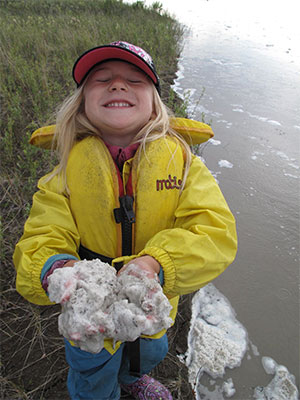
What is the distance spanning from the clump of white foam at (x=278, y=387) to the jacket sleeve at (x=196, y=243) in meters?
1.12

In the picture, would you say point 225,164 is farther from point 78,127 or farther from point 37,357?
point 37,357

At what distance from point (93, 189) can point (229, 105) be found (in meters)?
4.42

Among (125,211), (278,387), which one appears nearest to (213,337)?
(278,387)

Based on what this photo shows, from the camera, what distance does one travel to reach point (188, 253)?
1.29m

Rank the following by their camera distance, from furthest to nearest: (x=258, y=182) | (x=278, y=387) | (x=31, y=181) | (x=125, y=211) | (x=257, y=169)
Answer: (x=257, y=169) → (x=258, y=182) → (x=31, y=181) → (x=278, y=387) → (x=125, y=211)

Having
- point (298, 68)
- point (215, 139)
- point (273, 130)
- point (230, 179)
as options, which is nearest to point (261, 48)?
point (298, 68)

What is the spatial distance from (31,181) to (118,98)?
1.64m

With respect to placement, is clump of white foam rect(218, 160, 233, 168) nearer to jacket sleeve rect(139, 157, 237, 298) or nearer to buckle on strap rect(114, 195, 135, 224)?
jacket sleeve rect(139, 157, 237, 298)

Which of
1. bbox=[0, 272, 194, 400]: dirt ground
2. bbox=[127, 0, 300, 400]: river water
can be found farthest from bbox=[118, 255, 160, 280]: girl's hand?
bbox=[127, 0, 300, 400]: river water

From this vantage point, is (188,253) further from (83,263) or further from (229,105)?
(229,105)

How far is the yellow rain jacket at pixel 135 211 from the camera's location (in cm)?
137

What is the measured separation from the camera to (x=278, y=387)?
1862 mm

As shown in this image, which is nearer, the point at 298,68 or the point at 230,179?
the point at 230,179

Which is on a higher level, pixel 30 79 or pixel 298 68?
pixel 298 68
